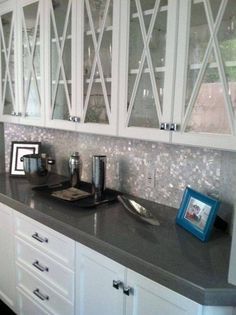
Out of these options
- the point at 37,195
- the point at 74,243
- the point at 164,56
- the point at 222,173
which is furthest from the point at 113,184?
the point at 164,56

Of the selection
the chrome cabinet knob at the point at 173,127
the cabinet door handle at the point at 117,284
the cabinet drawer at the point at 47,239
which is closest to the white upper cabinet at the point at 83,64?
the chrome cabinet knob at the point at 173,127

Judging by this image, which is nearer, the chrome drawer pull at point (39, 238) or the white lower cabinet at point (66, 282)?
the white lower cabinet at point (66, 282)

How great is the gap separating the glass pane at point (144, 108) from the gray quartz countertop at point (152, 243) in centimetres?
51

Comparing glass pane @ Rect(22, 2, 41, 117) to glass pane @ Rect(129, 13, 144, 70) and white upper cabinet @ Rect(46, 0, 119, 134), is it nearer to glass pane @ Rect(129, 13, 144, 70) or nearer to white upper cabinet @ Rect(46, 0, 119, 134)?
white upper cabinet @ Rect(46, 0, 119, 134)

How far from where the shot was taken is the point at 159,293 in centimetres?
113

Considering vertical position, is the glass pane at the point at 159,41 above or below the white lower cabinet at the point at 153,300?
above

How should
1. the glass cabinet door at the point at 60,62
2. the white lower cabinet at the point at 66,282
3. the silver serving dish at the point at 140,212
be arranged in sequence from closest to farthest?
the white lower cabinet at the point at 66,282 < the silver serving dish at the point at 140,212 < the glass cabinet door at the point at 60,62

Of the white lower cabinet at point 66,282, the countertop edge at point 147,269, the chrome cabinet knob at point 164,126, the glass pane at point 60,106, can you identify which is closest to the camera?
the countertop edge at point 147,269

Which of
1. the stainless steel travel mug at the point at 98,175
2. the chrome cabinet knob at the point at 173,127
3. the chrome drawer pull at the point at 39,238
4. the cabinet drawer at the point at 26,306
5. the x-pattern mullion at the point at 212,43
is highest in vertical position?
the x-pattern mullion at the point at 212,43

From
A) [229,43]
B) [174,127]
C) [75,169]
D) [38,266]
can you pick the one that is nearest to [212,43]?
[229,43]

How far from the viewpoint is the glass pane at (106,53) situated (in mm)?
1621

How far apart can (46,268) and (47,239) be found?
18cm

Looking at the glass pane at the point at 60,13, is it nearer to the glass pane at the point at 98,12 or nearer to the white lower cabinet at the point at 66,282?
the glass pane at the point at 98,12

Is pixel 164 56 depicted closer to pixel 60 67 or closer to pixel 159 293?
pixel 60 67
